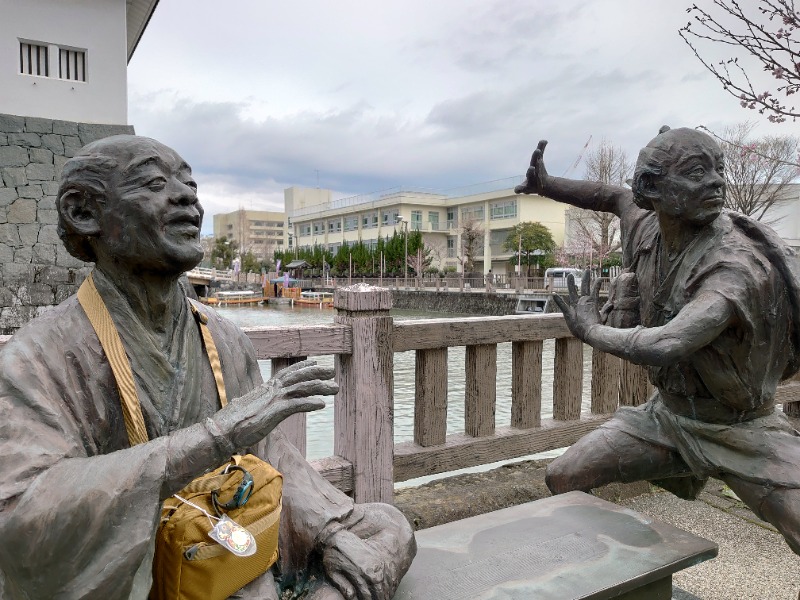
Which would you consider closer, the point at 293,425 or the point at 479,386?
the point at 293,425

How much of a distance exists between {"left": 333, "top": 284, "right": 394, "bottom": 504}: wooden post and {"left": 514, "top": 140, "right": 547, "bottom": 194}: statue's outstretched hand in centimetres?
99

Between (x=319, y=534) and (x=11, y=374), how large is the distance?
2.84 feet

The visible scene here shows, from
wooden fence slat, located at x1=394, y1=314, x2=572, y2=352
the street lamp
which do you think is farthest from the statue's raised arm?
the street lamp

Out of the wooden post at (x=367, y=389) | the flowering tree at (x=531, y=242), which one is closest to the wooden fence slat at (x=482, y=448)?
the wooden post at (x=367, y=389)

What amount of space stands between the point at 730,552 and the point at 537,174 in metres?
2.62

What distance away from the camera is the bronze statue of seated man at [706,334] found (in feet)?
7.38

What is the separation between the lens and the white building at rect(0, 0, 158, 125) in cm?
Result: 1212

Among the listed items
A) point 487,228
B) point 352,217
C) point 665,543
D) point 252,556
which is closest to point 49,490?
point 252,556

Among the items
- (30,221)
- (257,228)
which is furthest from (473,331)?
(257,228)

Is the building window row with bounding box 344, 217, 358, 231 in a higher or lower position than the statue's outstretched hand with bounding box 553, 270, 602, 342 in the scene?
higher

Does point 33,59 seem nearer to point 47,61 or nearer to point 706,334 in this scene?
point 47,61

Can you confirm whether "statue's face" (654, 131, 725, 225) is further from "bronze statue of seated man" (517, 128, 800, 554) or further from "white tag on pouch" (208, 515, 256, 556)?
"white tag on pouch" (208, 515, 256, 556)

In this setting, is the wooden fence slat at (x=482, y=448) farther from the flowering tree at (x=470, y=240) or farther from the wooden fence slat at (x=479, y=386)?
the flowering tree at (x=470, y=240)

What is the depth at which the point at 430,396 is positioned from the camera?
142 inches
